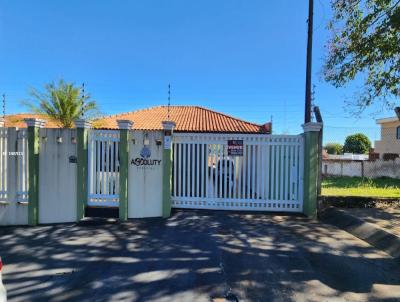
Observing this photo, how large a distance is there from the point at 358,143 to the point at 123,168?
52.1m

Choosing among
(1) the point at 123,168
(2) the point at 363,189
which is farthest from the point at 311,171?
(2) the point at 363,189

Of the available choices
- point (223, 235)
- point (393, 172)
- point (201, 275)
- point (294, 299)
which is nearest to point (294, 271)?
point (294, 299)

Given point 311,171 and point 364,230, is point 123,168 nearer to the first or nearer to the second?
point 311,171

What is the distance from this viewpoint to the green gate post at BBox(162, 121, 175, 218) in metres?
7.71

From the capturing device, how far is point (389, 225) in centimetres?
657

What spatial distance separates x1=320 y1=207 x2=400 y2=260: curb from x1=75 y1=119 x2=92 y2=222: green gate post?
5.78 m

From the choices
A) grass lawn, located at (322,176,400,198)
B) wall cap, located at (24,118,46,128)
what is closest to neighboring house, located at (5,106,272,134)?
grass lawn, located at (322,176,400,198)

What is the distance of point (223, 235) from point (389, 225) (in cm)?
343

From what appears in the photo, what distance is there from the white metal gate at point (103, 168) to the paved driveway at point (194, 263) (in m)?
0.83

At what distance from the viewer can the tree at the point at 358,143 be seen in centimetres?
5138

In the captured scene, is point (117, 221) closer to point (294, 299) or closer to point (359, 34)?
point (294, 299)

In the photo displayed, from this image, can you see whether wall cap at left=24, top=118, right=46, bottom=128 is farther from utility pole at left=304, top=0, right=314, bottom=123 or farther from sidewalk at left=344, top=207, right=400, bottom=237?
utility pole at left=304, top=0, right=314, bottom=123

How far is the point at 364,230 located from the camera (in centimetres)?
646

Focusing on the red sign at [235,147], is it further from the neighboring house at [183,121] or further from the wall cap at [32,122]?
the neighboring house at [183,121]
